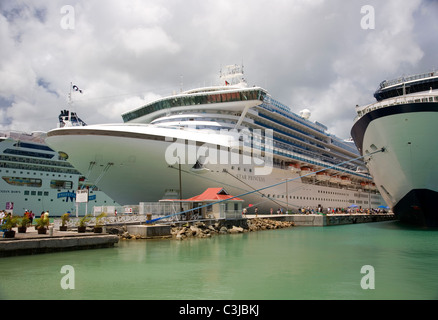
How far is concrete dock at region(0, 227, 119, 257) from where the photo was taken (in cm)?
1163

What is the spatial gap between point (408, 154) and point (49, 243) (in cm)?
1832

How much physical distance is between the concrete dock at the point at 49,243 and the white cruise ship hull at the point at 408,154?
1579 cm

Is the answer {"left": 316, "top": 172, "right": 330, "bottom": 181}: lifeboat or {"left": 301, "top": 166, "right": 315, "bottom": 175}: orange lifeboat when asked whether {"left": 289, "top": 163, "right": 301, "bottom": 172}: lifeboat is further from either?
{"left": 316, "top": 172, "right": 330, "bottom": 181}: lifeboat

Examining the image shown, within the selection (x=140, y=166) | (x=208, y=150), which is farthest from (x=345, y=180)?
(x=140, y=166)

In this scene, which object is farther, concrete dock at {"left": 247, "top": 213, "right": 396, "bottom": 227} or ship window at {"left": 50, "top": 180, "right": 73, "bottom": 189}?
ship window at {"left": 50, "top": 180, "right": 73, "bottom": 189}

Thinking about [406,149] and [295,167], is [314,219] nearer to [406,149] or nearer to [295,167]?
[295,167]

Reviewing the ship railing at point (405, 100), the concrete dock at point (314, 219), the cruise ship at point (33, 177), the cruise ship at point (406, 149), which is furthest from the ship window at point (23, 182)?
the ship railing at point (405, 100)

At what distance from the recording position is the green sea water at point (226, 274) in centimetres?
727

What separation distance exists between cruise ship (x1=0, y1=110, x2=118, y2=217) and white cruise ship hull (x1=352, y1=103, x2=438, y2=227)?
113ft

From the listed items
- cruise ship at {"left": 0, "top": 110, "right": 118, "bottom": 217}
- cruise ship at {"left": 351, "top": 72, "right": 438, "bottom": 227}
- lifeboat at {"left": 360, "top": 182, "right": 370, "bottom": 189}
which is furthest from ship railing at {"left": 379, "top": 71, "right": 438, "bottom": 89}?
cruise ship at {"left": 0, "top": 110, "right": 118, "bottom": 217}

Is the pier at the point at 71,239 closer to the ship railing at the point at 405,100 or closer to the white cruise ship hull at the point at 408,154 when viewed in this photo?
the white cruise ship hull at the point at 408,154
